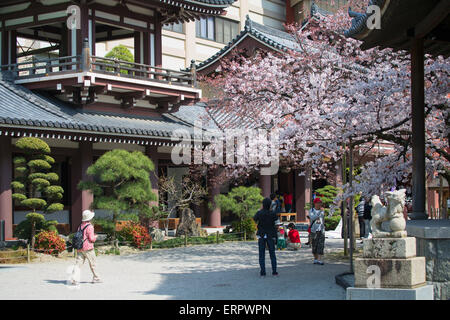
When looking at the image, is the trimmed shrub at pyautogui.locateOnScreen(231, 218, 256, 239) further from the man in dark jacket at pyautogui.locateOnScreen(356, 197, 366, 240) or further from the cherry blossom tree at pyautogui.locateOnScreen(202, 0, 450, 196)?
the man in dark jacket at pyautogui.locateOnScreen(356, 197, 366, 240)

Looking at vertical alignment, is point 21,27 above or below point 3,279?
above

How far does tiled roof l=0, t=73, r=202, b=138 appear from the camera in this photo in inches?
716

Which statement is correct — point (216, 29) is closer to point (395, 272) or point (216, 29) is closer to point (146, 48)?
point (146, 48)

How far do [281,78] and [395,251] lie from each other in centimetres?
1291

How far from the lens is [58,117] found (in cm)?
1958

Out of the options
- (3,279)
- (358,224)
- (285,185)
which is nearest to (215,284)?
(3,279)

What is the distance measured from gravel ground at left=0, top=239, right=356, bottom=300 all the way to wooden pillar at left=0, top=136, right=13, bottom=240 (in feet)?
10.3

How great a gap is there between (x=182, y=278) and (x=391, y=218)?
20.6ft

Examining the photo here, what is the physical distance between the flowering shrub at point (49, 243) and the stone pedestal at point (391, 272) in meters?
11.3

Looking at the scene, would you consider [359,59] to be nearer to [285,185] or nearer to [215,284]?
[215,284]

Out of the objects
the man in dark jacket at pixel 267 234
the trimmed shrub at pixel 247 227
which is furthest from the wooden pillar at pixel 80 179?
the man in dark jacket at pixel 267 234

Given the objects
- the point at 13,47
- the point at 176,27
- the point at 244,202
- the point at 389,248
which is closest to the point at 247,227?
the point at 244,202

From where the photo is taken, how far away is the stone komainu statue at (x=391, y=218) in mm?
7984

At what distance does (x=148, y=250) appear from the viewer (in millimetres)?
19016
